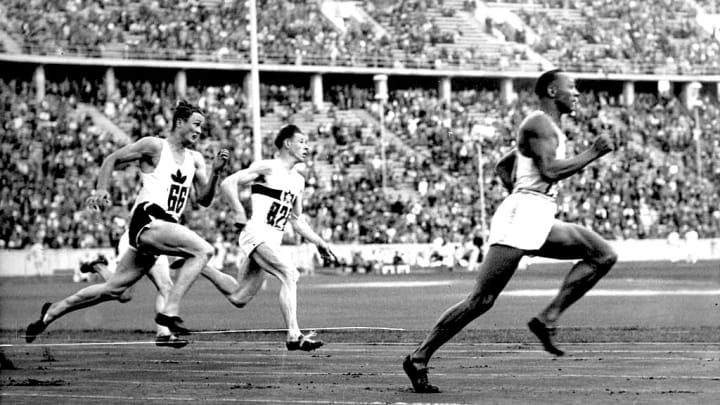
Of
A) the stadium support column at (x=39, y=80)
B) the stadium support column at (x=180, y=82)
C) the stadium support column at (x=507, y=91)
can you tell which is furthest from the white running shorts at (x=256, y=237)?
the stadium support column at (x=507, y=91)

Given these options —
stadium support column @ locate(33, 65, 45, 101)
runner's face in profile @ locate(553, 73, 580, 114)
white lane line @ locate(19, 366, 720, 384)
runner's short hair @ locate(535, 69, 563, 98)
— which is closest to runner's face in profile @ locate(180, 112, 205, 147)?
white lane line @ locate(19, 366, 720, 384)

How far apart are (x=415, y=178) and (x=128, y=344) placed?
37445 millimetres

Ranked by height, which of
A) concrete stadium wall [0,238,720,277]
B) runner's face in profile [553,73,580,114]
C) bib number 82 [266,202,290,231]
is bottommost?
concrete stadium wall [0,238,720,277]

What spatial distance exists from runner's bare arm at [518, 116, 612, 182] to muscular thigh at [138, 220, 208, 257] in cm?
413

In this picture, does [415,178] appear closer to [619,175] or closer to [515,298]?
[619,175]

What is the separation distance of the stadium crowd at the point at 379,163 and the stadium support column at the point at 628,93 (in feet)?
4.37

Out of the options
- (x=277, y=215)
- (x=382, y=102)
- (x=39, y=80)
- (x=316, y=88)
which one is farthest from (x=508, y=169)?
(x=316, y=88)

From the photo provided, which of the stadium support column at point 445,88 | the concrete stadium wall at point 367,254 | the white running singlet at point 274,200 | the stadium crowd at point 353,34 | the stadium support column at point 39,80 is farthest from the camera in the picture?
the stadium support column at point 445,88

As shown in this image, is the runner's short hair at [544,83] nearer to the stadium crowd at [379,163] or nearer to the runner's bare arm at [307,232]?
the runner's bare arm at [307,232]

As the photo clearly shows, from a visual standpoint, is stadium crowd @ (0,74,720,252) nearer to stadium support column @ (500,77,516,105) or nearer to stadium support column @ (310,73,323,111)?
stadium support column @ (500,77,516,105)

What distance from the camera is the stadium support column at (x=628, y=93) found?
6485 cm

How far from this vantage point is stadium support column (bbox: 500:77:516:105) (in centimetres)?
6106

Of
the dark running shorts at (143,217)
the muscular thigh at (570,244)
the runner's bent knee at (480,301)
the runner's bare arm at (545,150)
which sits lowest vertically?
the dark running shorts at (143,217)

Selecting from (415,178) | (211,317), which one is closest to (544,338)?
(211,317)
